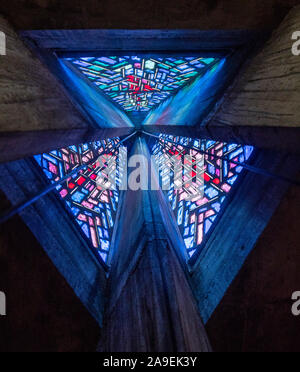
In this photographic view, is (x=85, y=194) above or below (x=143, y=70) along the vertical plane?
below

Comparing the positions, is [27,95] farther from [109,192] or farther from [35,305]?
[109,192]

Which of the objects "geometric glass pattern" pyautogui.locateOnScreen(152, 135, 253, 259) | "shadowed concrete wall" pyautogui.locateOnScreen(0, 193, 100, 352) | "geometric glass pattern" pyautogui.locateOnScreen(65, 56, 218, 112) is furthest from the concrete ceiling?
"geometric glass pattern" pyautogui.locateOnScreen(152, 135, 253, 259)

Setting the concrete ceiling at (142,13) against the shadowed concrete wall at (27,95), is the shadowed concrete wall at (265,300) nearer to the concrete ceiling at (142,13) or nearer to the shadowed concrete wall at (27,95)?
the concrete ceiling at (142,13)

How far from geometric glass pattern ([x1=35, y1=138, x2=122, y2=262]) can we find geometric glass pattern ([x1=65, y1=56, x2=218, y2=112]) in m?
1.11

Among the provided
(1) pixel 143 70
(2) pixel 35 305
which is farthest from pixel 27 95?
(1) pixel 143 70

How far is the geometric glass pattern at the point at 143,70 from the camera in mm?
2816

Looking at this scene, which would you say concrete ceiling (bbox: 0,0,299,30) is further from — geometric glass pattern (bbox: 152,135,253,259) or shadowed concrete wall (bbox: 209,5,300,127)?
geometric glass pattern (bbox: 152,135,253,259)

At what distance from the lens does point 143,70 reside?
13.2 ft

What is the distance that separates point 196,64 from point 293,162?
6.28ft

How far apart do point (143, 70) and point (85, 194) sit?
240 cm

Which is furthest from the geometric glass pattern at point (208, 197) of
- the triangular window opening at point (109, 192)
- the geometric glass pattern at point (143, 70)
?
the geometric glass pattern at point (143, 70)
